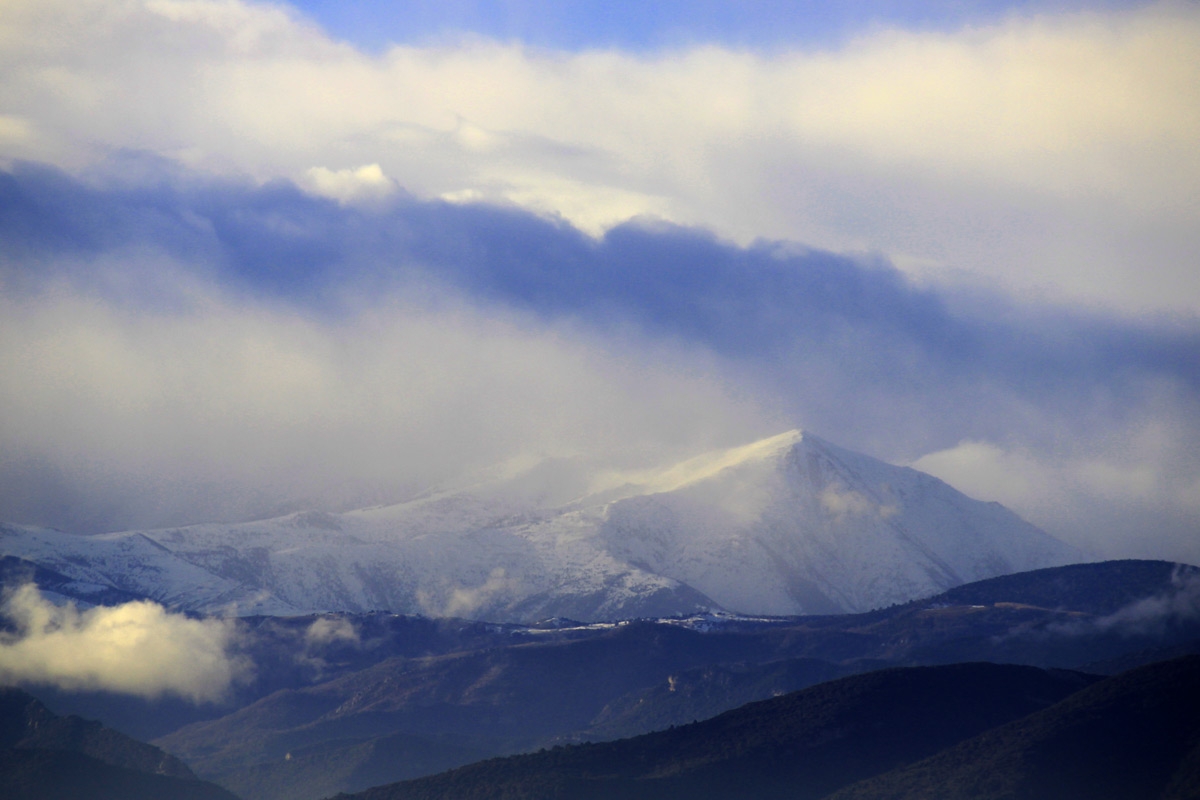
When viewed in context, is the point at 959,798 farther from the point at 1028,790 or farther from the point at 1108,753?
the point at 1108,753

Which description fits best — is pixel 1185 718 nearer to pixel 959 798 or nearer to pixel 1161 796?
pixel 1161 796

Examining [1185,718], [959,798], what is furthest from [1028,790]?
[1185,718]

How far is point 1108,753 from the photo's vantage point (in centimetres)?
19650

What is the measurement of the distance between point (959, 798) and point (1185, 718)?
32.2m

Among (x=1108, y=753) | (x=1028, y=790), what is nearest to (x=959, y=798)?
(x=1028, y=790)

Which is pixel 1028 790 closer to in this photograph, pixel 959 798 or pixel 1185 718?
pixel 959 798

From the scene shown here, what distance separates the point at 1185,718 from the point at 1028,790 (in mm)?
25151

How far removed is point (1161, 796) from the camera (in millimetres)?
185500

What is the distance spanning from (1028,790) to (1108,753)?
1332 cm

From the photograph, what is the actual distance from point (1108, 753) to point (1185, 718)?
11936 mm

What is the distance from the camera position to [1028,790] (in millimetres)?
191000

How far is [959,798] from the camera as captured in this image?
636 ft

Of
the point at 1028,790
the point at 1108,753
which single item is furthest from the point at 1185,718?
the point at 1028,790

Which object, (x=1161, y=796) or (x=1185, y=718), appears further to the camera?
(x=1185, y=718)
